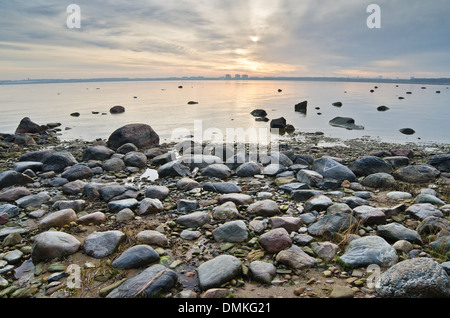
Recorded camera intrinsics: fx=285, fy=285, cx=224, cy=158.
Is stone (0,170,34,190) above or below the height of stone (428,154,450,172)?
below

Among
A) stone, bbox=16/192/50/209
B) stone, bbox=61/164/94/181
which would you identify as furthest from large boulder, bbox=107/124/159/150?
stone, bbox=16/192/50/209

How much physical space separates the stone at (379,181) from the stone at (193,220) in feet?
14.4

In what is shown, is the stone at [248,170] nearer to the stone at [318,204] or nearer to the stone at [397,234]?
the stone at [318,204]

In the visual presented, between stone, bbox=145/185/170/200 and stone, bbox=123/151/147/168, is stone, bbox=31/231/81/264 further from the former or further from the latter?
stone, bbox=123/151/147/168

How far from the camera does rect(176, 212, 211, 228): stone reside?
16.4 feet

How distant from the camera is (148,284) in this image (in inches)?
129

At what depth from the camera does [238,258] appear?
4.02 m

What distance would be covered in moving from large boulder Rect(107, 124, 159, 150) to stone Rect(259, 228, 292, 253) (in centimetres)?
934

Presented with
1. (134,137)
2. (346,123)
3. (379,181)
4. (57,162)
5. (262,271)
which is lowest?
(262,271)

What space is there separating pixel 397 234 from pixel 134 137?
34.6 feet

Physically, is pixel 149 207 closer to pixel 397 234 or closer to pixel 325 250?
pixel 325 250

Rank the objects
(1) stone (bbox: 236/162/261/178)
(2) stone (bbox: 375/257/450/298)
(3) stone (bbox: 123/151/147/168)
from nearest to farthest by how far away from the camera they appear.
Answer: (2) stone (bbox: 375/257/450/298)
(1) stone (bbox: 236/162/261/178)
(3) stone (bbox: 123/151/147/168)

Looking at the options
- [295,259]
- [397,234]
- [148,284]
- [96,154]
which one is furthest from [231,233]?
[96,154]
